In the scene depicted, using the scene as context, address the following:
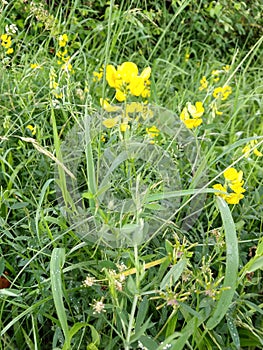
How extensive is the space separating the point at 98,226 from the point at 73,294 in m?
0.18

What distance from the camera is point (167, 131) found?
1.71 meters

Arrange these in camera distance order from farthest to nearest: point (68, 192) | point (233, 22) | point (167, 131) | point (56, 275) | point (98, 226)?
1. point (233, 22)
2. point (167, 131)
3. point (68, 192)
4. point (98, 226)
5. point (56, 275)

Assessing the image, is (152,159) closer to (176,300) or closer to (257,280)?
(257,280)

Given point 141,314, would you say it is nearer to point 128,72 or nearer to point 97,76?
point 128,72

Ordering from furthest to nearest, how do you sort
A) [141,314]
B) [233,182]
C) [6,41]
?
[6,41] < [233,182] < [141,314]

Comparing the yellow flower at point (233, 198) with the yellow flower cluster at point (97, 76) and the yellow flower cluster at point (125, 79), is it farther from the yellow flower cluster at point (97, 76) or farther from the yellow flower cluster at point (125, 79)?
the yellow flower cluster at point (97, 76)

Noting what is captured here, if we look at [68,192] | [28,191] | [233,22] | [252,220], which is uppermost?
A: [68,192]

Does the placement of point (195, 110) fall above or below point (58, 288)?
above

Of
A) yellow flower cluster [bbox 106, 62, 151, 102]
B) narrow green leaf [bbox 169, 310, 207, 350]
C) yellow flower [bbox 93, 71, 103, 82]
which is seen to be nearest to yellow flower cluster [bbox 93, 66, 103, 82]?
yellow flower [bbox 93, 71, 103, 82]

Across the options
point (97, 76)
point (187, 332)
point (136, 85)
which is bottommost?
point (97, 76)

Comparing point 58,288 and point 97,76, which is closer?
point 58,288

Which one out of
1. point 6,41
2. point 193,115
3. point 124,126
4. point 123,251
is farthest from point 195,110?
point 6,41

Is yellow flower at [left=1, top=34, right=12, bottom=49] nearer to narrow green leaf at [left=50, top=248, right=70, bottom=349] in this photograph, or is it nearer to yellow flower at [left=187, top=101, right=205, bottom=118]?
yellow flower at [left=187, top=101, right=205, bottom=118]

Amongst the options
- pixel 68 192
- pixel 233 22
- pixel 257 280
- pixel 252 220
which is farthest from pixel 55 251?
pixel 233 22
